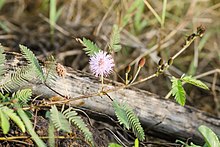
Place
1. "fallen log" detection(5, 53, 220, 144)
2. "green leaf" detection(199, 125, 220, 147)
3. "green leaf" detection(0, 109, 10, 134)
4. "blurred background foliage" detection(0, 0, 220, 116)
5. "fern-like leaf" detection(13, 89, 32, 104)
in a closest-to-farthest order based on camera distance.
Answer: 1. "green leaf" detection(0, 109, 10, 134)
2. "fern-like leaf" detection(13, 89, 32, 104)
3. "green leaf" detection(199, 125, 220, 147)
4. "fallen log" detection(5, 53, 220, 144)
5. "blurred background foliage" detection(0, 0, 220, 116)

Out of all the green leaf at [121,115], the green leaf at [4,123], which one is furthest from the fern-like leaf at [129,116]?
the green leaf at [4,123]

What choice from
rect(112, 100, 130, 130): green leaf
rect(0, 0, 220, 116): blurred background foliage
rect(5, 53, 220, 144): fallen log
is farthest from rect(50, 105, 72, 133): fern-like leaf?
rect(0, 0, 220, 116): blurred background foliage

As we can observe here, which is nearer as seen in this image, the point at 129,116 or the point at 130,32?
the point at 129,116

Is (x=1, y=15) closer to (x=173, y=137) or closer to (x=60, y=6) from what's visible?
(x=60, y=6)

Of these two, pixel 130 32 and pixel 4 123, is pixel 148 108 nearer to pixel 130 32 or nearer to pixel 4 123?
pixel 4 123

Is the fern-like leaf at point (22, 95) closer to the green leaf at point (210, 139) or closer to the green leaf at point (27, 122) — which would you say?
the green leaf at point (27, 122)

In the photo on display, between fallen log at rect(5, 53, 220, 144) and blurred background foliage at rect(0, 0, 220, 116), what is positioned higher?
blurred background foliage at rect(0, 0, 220, 116)

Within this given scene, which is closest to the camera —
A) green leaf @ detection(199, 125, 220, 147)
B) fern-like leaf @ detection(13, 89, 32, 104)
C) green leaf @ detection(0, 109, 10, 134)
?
green leaf @ detection(0, 109, 10, 134)

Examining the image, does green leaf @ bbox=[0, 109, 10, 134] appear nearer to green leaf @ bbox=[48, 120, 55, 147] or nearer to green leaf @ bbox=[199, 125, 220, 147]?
green leaf @ bbox=[48, 120, 55, 147]

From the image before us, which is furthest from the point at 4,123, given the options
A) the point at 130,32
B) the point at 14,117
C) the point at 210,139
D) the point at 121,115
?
the point at 130,32

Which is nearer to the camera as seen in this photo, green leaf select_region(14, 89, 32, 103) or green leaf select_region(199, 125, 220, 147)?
green leaf select_region(14, 89, 32, 103)

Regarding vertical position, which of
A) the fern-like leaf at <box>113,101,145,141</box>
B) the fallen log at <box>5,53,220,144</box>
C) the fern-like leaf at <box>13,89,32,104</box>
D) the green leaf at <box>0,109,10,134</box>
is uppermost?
the fallen log at <box>5,53,220,144</box>
